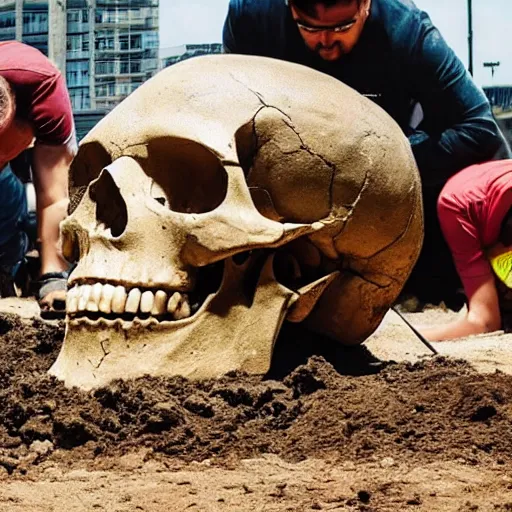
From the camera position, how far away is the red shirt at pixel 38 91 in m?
4.88

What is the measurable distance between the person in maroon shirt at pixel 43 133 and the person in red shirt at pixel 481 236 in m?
1.88

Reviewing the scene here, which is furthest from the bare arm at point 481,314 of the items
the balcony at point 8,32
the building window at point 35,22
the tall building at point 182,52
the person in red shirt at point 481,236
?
the balcony at point 8,32

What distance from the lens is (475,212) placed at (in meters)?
5.59

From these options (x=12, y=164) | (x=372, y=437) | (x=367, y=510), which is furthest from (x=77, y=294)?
(x=12, y=164)

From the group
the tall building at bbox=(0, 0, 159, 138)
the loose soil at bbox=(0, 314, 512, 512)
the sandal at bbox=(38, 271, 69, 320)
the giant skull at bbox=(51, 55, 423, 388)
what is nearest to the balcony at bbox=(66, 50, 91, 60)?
the tall building at bbox=(0, 0, 159, 138)

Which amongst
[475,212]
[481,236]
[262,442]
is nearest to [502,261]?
[481,236]

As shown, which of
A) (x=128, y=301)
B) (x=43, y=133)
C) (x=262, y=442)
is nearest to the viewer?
(x=262, y=442)

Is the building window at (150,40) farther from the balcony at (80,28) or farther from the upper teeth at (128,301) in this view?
the upper teeth at (128,301)

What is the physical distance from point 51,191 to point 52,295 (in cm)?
62

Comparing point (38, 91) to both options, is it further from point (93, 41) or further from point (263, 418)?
point (263, 418)

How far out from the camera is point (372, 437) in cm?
259

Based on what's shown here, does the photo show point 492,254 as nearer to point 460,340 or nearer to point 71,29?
point 460,340

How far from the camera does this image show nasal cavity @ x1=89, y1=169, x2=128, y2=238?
3.17 meters

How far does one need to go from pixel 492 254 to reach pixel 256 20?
65.5 inches
